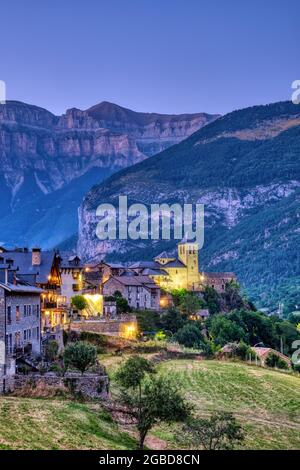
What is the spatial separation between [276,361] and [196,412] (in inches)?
1795

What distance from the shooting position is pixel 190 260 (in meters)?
148

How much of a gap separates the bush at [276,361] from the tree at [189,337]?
9018mm

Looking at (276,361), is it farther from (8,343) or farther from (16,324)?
(8,343)

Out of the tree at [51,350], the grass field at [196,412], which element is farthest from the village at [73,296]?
the grass field at [196,412]

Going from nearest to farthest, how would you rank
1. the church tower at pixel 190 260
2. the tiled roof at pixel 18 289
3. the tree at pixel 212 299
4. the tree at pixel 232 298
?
the tiled roof at pixel 18 289 < the tree at pixel 212 299 < the tree at pixel 232 298 < the church tower at pixel 190 260

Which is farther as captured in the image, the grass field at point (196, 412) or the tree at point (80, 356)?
the tree at point (80, 356)

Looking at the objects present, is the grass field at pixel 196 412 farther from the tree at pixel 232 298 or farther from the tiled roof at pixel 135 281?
the tree at pixel 232 298

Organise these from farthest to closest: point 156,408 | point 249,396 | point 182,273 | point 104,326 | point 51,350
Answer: point 182,273, point 104,326, point 51,350, point 249,396, point 156,408

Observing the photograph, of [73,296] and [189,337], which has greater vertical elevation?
[73,296]

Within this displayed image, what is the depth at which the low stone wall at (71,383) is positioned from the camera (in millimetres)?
50500

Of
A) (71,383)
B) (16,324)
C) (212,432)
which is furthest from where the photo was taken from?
(16,324)

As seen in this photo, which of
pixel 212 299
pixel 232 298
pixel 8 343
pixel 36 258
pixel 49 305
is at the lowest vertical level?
pixel 232 298

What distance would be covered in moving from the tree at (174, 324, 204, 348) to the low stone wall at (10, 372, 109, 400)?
155 ft

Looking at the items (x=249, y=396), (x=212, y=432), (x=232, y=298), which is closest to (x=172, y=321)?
(x=232, y=298)
